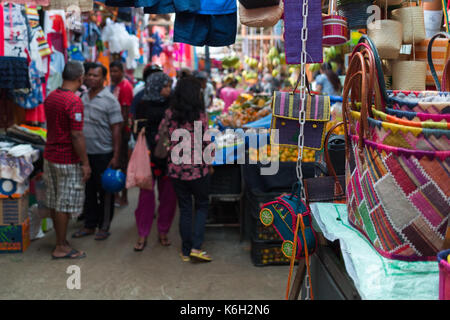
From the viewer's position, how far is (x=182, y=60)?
32.9 feet

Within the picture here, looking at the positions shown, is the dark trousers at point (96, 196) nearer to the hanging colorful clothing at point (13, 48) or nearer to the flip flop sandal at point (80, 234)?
the flip flop sandal at point (80, 234)

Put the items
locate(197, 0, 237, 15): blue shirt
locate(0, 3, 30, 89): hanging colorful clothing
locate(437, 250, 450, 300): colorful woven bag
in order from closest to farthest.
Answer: locate(437, 250, 450, 300): colorful woven bag → locate(197, 0, 237, 15): blue shirt → locate(0, 3, 30, 89): hanging colorful clothing

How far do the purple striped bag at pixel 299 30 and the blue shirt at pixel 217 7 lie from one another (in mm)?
596

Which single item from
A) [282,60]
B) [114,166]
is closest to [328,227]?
[114,166]

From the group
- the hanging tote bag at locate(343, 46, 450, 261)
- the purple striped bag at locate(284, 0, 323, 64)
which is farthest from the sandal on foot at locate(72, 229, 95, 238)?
the hanging tote bag at locate(343, 46, 450, 261)

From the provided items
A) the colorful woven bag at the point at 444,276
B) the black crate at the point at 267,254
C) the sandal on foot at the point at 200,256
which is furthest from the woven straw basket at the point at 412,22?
the sandal on foot at the point at 200,256

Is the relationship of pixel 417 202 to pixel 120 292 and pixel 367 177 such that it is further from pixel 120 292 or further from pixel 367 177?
pixel 120 292

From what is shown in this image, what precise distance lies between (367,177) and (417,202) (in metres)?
0.14

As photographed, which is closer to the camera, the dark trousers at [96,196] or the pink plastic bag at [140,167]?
the pink plastic bag at [140,167]

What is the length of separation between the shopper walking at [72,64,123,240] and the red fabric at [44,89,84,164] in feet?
1.69

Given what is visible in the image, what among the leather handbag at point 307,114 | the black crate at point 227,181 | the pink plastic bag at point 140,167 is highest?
the leather handbag at point 307,114

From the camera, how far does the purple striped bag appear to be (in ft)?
5.10

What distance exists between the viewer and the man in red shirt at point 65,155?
341cm

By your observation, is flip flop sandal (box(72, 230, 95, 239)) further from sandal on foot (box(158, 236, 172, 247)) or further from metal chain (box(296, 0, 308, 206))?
Answer: metal chain (box(296, 0, 308, 206))
